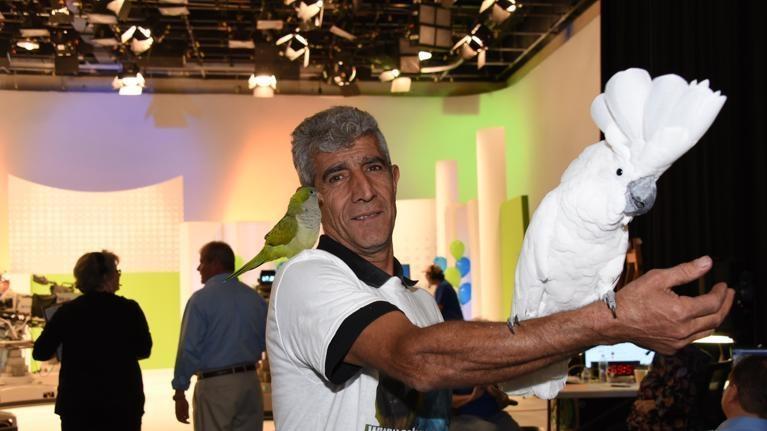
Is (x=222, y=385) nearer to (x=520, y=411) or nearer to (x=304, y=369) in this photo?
(x=304, y=369)

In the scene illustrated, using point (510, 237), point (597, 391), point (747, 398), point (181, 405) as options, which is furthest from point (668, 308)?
point (510, 237)

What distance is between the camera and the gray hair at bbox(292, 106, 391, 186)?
1.82 metres

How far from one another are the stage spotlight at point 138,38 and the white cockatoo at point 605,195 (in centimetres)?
871

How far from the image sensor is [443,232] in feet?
40.1

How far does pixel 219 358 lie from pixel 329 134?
3420 mm

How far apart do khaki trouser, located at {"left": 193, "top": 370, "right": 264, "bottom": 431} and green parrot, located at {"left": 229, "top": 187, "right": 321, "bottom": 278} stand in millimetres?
2483

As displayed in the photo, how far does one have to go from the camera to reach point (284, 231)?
2.58m

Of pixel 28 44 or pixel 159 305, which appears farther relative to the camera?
pixel 159 305

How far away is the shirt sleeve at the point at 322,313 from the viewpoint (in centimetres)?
149

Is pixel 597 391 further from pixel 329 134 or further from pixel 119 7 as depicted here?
pixel 119 7

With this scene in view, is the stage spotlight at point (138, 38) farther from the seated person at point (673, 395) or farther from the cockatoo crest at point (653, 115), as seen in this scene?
the cockatoo crest at point (653, 115)

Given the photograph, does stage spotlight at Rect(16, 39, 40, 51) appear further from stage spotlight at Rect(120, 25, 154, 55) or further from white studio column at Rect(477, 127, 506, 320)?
white studio column at Rect(477, 127, 506, 320)

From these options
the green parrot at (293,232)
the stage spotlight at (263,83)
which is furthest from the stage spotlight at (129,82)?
the green parrot at (293,232)

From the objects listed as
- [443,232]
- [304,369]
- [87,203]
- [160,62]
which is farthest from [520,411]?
[304,369]
